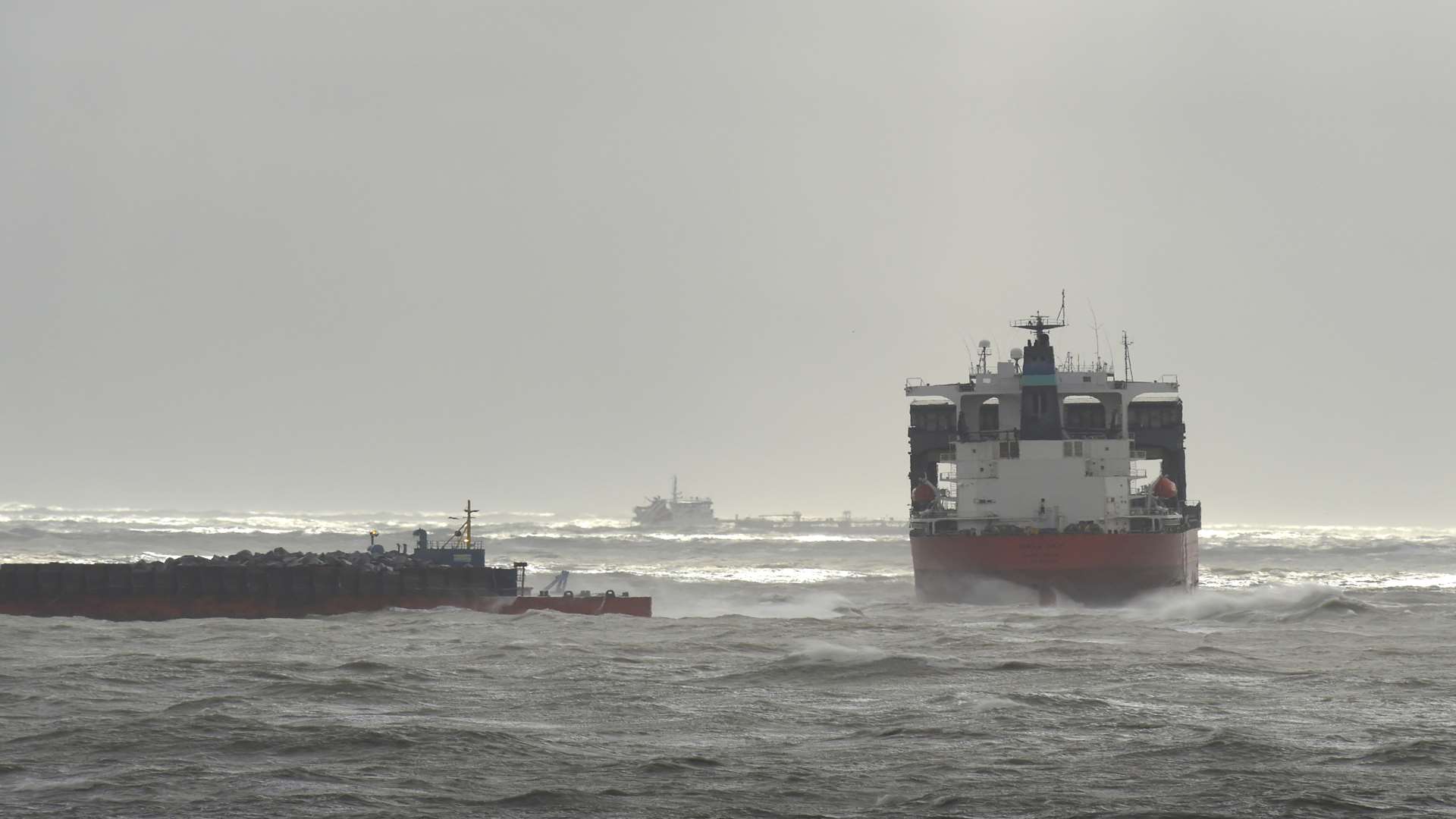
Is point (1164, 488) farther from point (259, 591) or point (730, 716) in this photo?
point (730, 716)

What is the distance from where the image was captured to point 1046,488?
68500 mm

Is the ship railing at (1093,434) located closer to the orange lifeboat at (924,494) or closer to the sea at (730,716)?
the orange lifeboat at (924,494)

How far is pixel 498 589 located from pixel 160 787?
34.5 metres

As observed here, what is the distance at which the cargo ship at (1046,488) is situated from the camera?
64.8 meters

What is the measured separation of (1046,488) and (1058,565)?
5099 millimetres

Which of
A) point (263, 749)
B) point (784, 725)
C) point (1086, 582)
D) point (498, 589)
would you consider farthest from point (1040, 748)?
point (1086, 582)

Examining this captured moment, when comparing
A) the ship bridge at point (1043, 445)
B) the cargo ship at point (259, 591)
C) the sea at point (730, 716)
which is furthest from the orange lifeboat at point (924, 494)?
the cargo ship at point (259, 591)

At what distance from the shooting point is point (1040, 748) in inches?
1030

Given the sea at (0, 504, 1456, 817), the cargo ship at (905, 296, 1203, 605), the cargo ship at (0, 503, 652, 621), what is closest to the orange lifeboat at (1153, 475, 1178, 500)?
the cargo ship at (905, 296, 1203, 605)

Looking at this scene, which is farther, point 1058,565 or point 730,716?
point 1058,565

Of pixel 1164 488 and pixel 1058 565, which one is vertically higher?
pixel 1164 488

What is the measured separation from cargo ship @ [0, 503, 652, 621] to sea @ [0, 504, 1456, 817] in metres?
1.36

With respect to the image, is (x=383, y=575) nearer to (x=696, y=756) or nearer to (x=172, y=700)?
(x=172, y=700)

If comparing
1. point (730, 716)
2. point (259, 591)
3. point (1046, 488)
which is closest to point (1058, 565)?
point (1046, 488)
